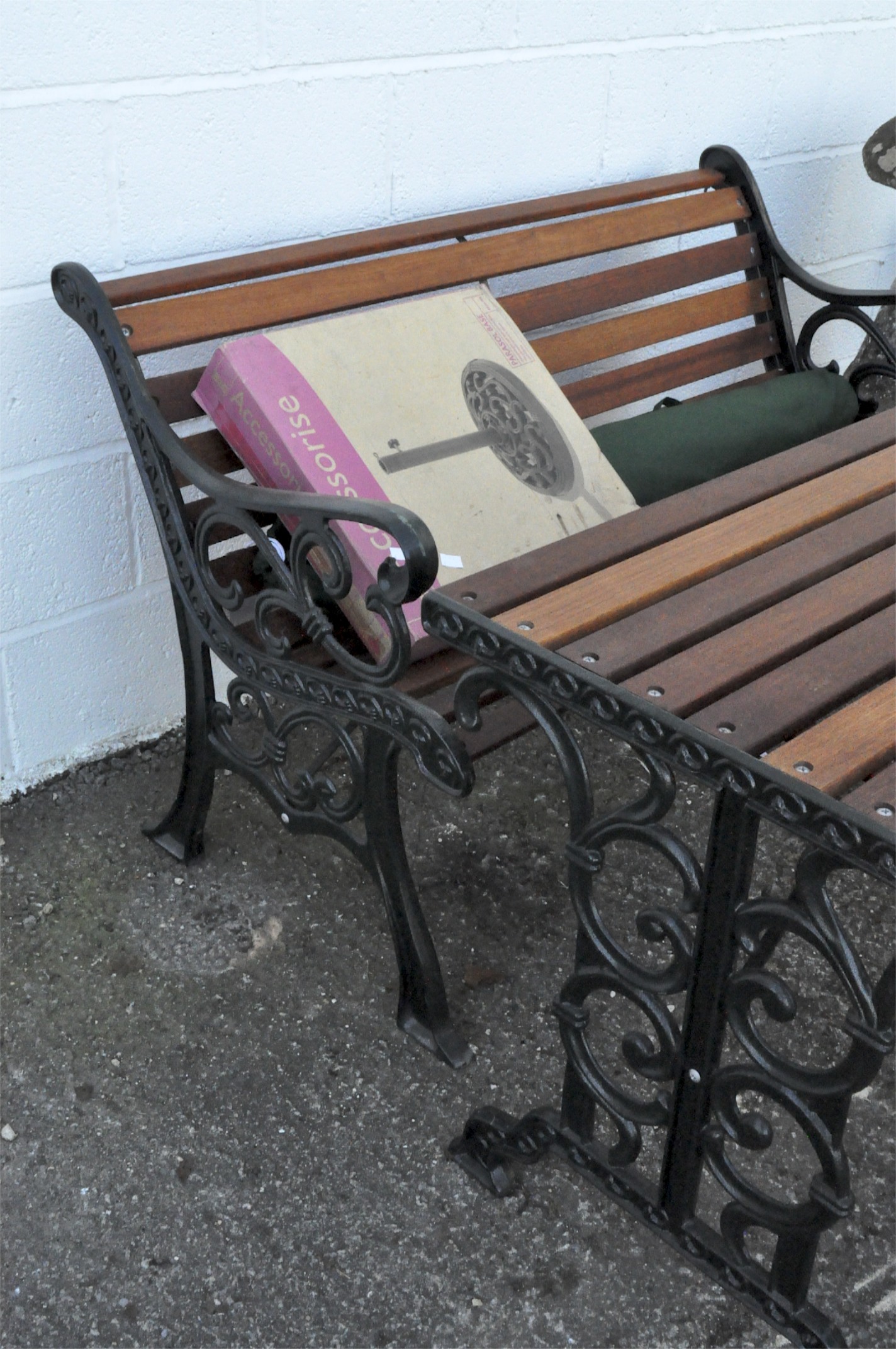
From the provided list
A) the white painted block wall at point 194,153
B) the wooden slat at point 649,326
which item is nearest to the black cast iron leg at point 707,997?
the wooden slat at point 649,326

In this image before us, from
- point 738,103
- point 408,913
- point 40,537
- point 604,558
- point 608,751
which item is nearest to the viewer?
point 604,558

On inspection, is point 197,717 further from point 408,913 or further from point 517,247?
point 517,247

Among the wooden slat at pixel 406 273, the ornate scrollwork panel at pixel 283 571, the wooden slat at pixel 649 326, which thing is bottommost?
the ornate scrollwork panel at pixel 283 571

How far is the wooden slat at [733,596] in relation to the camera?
1.24 meters

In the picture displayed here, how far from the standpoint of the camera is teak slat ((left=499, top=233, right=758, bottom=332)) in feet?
6.97

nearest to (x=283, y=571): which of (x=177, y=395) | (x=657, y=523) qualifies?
(x=177, y=395)

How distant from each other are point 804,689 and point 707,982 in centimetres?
30

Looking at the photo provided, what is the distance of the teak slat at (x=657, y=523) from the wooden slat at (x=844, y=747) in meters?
0.34

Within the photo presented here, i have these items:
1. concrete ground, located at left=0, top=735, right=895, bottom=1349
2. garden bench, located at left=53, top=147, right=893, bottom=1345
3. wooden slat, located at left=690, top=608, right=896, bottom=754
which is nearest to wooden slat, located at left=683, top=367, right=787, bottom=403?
garden bench, located at left=53, top=147, right=893, bottom=1345

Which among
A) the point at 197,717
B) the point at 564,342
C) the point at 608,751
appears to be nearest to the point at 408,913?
the point at 197,717

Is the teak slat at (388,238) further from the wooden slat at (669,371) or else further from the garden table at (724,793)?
the garden table at (724,793)

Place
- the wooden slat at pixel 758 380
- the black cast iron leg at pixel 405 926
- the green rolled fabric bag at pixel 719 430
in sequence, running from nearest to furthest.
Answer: the black cast iron leg at pixel 405 926
the green rolled fabric bag at pixel 719 430
the wooden slat at pixel 758 380

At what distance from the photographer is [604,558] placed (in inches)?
56.0

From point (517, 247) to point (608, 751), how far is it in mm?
884
